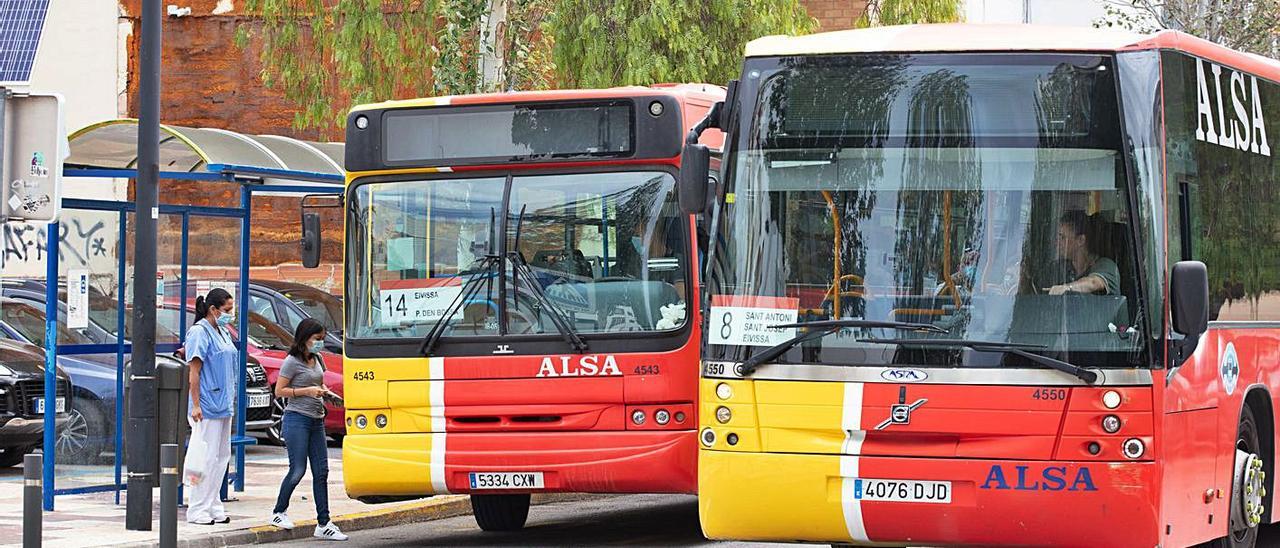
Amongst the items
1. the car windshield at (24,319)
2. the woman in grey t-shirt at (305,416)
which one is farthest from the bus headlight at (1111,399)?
the car windshield at (24,319)

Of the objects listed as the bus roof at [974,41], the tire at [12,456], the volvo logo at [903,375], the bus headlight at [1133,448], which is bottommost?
the tire at [12,456]

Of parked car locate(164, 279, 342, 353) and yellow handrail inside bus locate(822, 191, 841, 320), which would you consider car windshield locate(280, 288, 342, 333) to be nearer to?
parked car locate(164, 279, 342, 353)

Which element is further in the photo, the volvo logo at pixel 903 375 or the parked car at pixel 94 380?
the parked car at pixel 94 380

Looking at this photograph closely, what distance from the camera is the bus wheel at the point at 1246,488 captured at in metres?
10.5

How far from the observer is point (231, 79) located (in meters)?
33.9

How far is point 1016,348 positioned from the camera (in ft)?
29.9

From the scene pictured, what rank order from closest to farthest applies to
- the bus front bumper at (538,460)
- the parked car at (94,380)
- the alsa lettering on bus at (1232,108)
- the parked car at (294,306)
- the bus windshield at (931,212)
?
the bus windshield at (931,212)
the alsa lettering on bus at (1232,108)
the bus front bumper at (538,460)
the parked car at (94,380)
the parked car at (294,306)

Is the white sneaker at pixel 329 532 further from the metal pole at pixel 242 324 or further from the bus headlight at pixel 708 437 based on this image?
the bus headlight at pixel 708 437

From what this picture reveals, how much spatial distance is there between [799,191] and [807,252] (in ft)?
1.03

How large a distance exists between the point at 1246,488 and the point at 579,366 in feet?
13.7

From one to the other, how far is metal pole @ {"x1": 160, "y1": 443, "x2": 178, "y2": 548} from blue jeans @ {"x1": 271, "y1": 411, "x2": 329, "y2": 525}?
218 centimetres

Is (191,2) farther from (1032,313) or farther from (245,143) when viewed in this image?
(1032,313)

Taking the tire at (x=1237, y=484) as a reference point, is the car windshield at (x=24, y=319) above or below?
above

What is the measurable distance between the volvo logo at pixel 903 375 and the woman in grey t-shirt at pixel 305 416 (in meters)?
5.62
